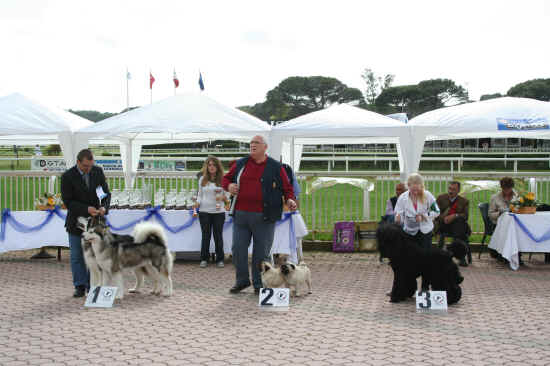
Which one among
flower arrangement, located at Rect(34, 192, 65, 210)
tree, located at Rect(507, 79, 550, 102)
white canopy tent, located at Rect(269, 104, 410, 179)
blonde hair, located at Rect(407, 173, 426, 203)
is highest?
tree, located at Rect(507, 79, 550, 102)

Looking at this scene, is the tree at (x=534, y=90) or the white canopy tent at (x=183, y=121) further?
the tree at (x=534, y=90)

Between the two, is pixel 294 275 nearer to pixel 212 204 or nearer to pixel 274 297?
pixel 274 297

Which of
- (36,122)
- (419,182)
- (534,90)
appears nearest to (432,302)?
(419,182)

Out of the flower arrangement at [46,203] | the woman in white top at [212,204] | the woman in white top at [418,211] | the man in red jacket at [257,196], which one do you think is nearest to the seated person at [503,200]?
the woman in white top at [418,211]

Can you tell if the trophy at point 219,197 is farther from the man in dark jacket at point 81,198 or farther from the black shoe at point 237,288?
the man in dark jacket at point 81,198

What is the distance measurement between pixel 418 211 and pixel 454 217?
277cm

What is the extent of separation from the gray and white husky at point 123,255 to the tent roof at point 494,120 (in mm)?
5421

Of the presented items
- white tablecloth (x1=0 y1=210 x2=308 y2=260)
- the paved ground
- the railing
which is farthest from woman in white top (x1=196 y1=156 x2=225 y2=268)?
the railing

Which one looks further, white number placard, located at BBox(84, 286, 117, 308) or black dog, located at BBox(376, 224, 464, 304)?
black dog, located at BBox(376, 224, 464, 304)

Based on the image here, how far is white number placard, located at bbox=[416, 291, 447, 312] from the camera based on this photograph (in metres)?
6.10

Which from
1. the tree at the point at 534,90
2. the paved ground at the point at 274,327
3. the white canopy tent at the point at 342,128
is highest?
the tree at the point at 534,90

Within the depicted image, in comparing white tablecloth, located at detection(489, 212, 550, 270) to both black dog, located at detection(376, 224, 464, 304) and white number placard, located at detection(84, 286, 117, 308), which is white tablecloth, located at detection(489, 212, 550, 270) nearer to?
black dog, located at detection(376, 224, 464, 304)

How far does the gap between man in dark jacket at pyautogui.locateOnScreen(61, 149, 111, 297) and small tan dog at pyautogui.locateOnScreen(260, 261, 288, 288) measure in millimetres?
2046

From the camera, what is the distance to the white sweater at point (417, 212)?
6.68 meters
